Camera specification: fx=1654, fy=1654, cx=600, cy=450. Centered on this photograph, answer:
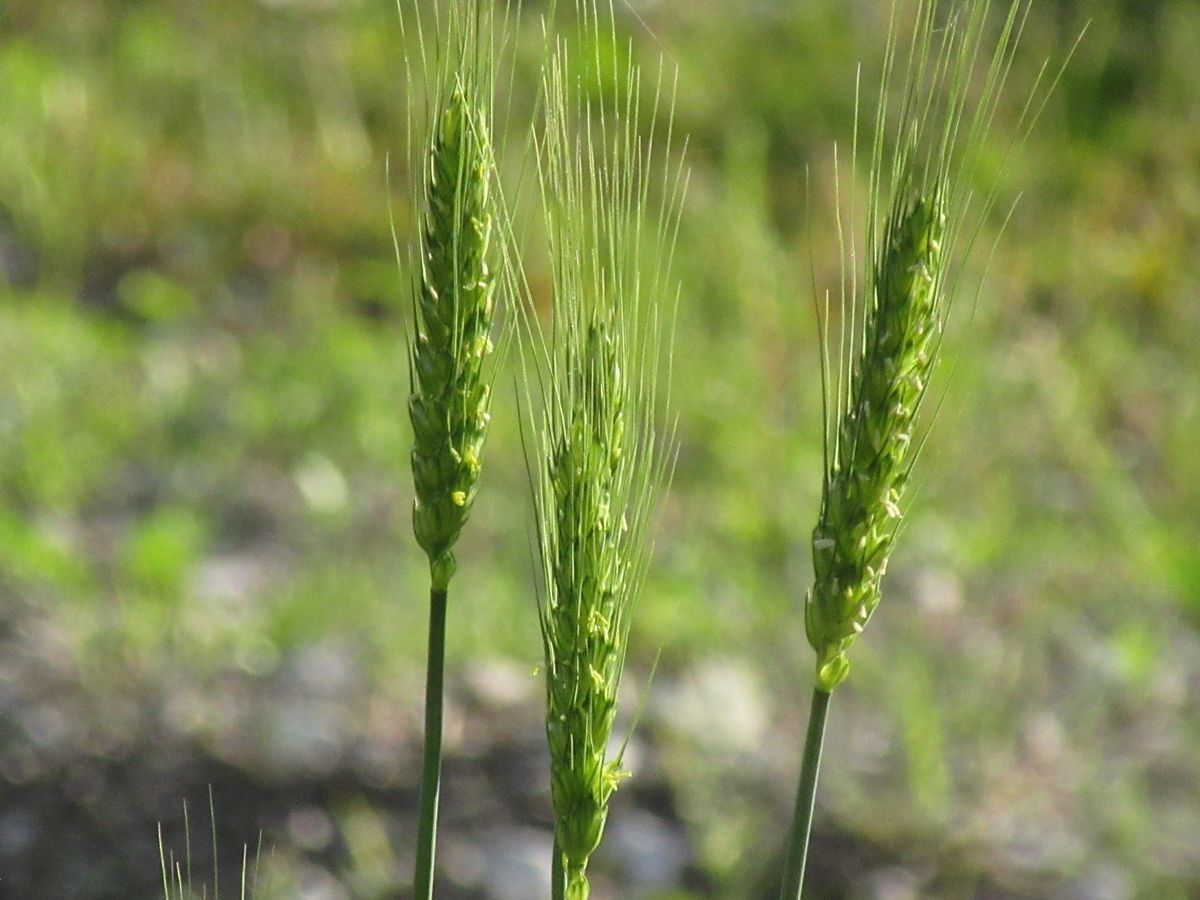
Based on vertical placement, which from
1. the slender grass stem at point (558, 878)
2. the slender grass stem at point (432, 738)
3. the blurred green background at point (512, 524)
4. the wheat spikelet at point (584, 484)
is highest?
the wheat spikelet at point (584, 484)

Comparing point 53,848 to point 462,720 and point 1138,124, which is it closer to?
point 462,720

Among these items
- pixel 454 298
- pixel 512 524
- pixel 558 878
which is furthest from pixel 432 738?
pixel 512 524

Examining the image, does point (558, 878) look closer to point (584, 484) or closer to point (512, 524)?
point (584, 484)

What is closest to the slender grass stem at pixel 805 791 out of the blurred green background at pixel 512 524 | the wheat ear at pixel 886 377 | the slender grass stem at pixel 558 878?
the wheat ear at pixel 886 377

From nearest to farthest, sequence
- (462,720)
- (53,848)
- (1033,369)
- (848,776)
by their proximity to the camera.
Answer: (53,848) < (848,776) < (462,720) < (1033,369)

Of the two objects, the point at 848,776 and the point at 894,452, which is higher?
the point at 894,452

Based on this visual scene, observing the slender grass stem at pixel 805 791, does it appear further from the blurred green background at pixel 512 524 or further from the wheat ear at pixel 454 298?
the blurred green background at pixel 512 524

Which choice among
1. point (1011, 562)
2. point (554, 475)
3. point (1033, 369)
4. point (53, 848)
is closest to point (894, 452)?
point (554, 475)
